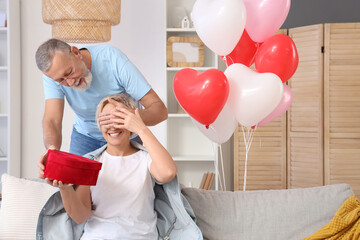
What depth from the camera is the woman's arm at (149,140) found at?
1.82m

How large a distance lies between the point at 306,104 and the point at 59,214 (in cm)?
283

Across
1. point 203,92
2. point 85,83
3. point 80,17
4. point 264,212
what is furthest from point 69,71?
point 80,17

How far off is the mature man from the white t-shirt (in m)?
0.39

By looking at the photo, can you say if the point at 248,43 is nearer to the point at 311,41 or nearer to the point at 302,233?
the point at 302,233

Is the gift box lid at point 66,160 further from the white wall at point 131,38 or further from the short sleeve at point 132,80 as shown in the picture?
the white wall at point 131,38

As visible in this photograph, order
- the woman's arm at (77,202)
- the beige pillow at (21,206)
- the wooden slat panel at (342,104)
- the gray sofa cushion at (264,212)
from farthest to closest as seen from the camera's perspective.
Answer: the wooden slat panel at (342,104), the gray sofa cushion at (264,212), the beige pillow at (21,206), the woman's arm at (77,202)

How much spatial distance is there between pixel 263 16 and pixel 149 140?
3.22 feet

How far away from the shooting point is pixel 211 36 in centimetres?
246

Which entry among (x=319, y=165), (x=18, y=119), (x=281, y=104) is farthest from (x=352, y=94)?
(x=18, y=119)

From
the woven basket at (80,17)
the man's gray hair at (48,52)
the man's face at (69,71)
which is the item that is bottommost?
the man's face at (69,71)

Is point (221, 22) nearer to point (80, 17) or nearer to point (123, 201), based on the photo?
point (123, 201)

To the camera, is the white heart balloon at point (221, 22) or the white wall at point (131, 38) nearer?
the white heart balloon at point (221, 22)

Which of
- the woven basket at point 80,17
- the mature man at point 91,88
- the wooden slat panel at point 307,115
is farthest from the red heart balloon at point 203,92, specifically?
the wooden slat panel at point 307,115

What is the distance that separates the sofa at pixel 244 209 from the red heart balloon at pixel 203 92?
14.2 inches
